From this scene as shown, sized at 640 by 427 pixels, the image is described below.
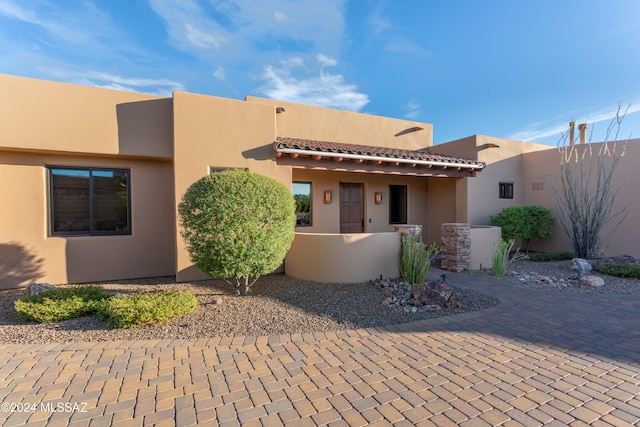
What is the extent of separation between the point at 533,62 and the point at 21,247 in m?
16.8

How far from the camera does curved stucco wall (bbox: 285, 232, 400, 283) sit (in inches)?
290

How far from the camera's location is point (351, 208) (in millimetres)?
11617

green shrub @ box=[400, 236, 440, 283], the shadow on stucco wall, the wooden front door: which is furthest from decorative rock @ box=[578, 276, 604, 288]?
the shadow on stucco wall

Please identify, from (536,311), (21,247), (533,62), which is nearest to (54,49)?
(21,247)

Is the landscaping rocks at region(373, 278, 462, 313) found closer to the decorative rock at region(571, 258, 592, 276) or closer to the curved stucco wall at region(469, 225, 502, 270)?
the curved stucco wall at region(469, 225, 502, 270)

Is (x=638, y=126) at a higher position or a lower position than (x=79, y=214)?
higher

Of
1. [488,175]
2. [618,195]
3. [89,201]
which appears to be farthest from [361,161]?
[618,195]

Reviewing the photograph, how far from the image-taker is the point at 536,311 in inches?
214

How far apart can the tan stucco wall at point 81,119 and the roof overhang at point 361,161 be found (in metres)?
3.28

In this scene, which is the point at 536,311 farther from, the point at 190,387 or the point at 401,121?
the point at 401,121

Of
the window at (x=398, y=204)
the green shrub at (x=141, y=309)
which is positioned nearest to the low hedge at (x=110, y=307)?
the green shrub at (x=141, y=309)

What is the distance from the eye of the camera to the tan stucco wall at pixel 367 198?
35.5ft

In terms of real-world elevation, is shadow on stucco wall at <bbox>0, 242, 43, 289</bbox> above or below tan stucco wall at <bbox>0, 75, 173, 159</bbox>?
below

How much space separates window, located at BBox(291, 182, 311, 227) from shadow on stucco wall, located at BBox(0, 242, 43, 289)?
7159 mm
